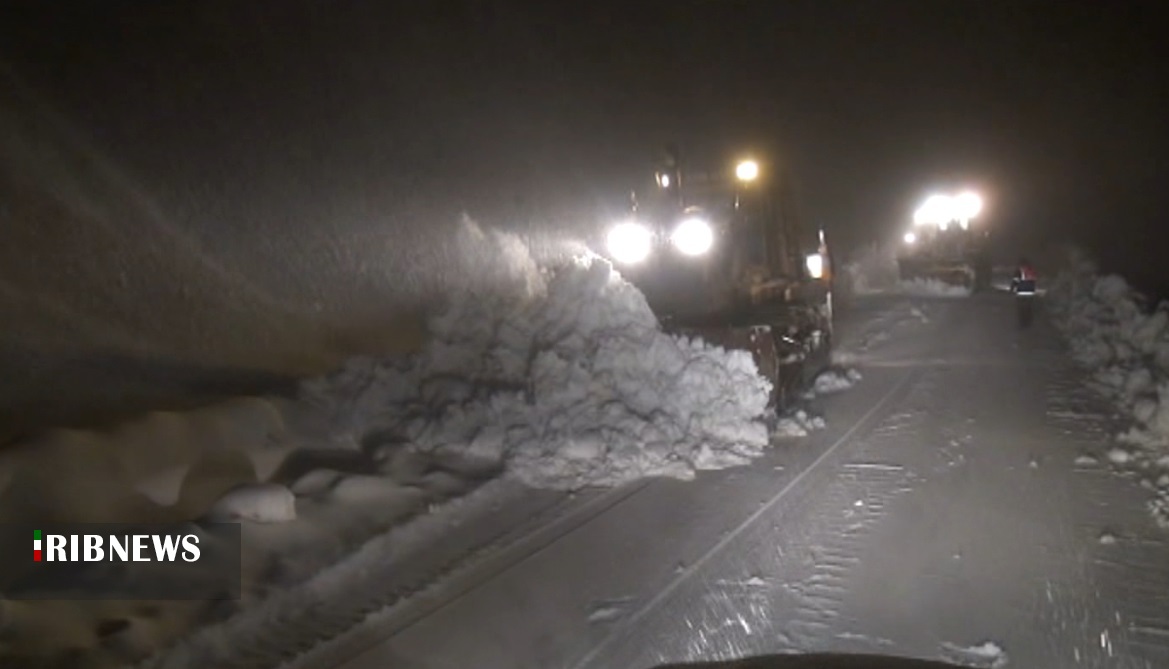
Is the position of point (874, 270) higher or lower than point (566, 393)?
higher

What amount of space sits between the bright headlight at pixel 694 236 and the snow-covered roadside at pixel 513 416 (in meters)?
1.03

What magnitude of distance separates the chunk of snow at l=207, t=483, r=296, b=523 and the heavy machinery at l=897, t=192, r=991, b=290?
30079 mm

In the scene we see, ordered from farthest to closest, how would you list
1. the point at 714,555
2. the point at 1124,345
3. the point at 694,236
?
the point at 1124,345 < the point at 694,236 < the point at 714,555

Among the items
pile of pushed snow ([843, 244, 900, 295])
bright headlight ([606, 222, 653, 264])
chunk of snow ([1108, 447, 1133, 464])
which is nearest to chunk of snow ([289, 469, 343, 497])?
bright headlight ([606, 222, 653, 264])

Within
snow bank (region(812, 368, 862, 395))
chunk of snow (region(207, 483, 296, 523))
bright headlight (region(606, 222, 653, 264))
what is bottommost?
chunk of snow (region(207, 483, 296, 523))

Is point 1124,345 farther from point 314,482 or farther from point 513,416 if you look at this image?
point 314,482

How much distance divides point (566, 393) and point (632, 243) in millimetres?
3327

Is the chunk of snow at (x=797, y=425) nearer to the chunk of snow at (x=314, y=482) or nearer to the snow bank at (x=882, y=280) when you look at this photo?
the chunk of snow at (x=314, y=482)

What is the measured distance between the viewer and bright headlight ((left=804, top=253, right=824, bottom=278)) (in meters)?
16.5

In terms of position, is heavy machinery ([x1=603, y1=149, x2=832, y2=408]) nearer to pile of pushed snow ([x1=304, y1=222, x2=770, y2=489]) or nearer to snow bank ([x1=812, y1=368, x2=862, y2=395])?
snow bank ([x1=812, y1=368, x2=862, y2=395])

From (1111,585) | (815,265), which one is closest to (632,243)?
(815,265)

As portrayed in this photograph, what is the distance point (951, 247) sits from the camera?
3509cm

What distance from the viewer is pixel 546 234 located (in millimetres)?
30422

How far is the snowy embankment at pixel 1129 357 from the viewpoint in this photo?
9750 mm
